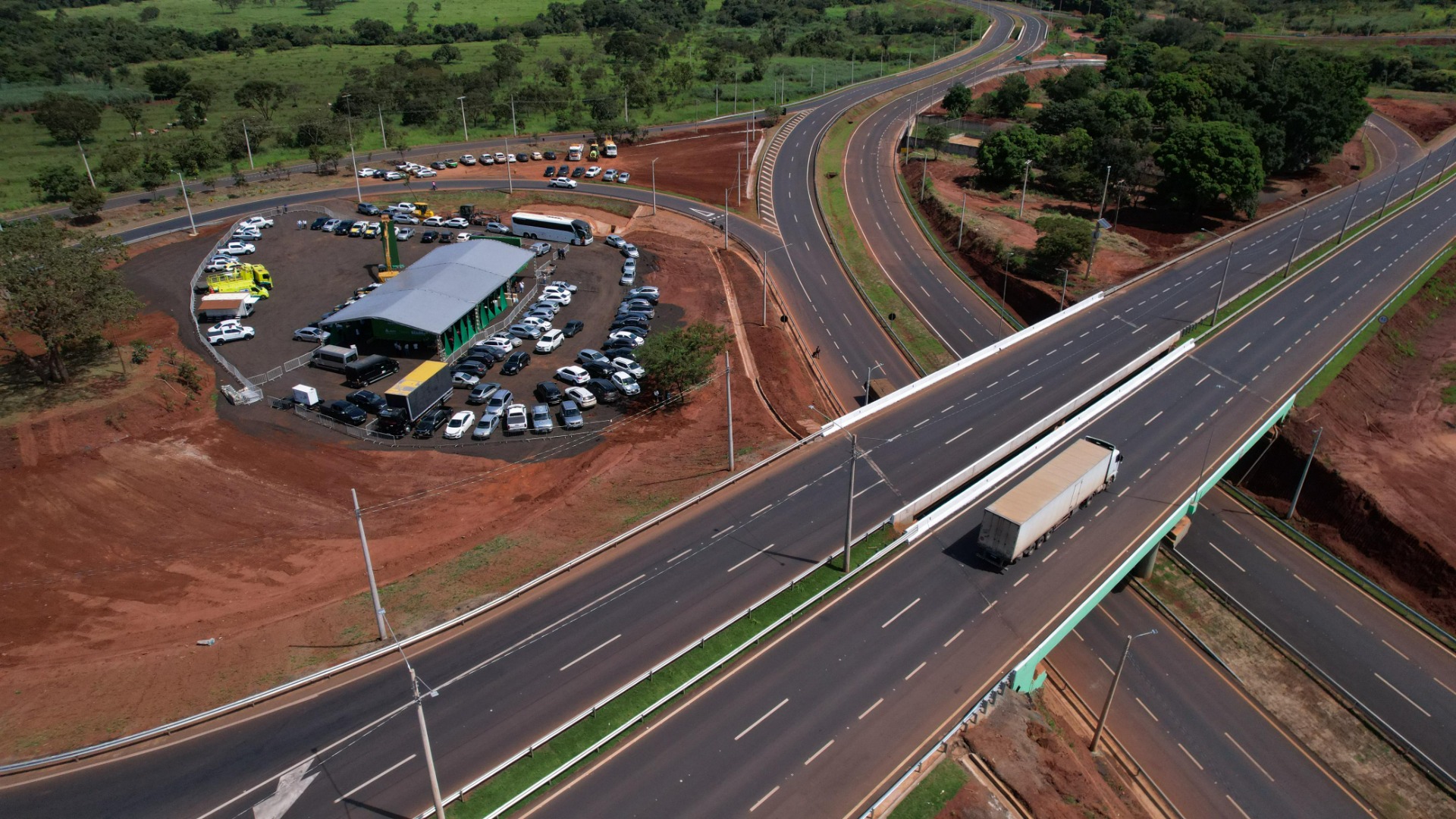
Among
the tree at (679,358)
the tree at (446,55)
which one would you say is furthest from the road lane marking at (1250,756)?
the tree at (446,55)

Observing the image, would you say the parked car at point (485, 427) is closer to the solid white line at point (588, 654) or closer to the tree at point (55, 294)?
the solid white line at point (588, 654)

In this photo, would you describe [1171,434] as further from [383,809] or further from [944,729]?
[383,809]

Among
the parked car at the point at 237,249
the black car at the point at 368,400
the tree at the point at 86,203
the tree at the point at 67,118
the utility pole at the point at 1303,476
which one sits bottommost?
the utility pole at the point at 1303,476

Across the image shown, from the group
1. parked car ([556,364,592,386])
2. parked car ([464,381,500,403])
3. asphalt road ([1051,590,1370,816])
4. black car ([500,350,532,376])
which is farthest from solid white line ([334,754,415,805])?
black car ([500,350,532,376])

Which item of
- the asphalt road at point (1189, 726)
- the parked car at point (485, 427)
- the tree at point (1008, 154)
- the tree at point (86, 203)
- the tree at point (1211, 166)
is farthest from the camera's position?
the tree at point (1008, 154)

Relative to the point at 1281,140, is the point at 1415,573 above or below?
below

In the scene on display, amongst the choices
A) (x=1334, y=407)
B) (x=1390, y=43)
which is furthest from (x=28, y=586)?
(x=1390, y=43)

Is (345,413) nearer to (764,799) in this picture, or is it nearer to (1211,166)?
(764,799)
